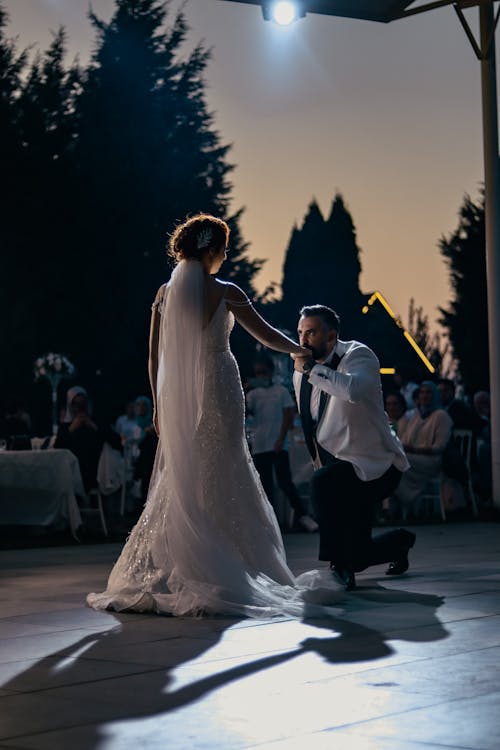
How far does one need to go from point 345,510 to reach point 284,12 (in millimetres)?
8766

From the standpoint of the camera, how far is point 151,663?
18.8ft

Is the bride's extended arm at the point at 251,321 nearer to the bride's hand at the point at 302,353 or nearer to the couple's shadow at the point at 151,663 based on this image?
the bride's hand at the point at 302,353

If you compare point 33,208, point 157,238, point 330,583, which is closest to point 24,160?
point 33,208

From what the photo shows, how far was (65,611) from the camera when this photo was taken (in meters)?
7.60

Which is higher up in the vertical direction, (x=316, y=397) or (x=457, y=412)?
(x=457, y=412)

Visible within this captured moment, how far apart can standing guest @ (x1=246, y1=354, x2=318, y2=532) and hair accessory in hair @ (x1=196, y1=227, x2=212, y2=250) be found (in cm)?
682

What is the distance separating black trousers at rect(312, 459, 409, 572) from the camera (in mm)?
8617

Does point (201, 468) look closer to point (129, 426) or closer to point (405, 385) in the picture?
point (129, 426)

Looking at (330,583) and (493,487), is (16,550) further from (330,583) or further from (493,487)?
(493,487)

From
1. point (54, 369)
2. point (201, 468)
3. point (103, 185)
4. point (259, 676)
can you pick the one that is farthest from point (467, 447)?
point (103, 185)

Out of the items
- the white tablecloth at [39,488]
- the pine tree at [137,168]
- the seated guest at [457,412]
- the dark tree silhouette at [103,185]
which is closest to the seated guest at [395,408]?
the seated guest at [457,412]

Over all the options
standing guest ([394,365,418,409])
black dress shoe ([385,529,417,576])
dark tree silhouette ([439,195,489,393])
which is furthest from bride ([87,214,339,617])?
dark tree silhouette ([439,195,489,393])

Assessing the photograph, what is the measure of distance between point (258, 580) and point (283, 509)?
333 inches

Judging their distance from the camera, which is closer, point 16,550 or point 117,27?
point 16,550
